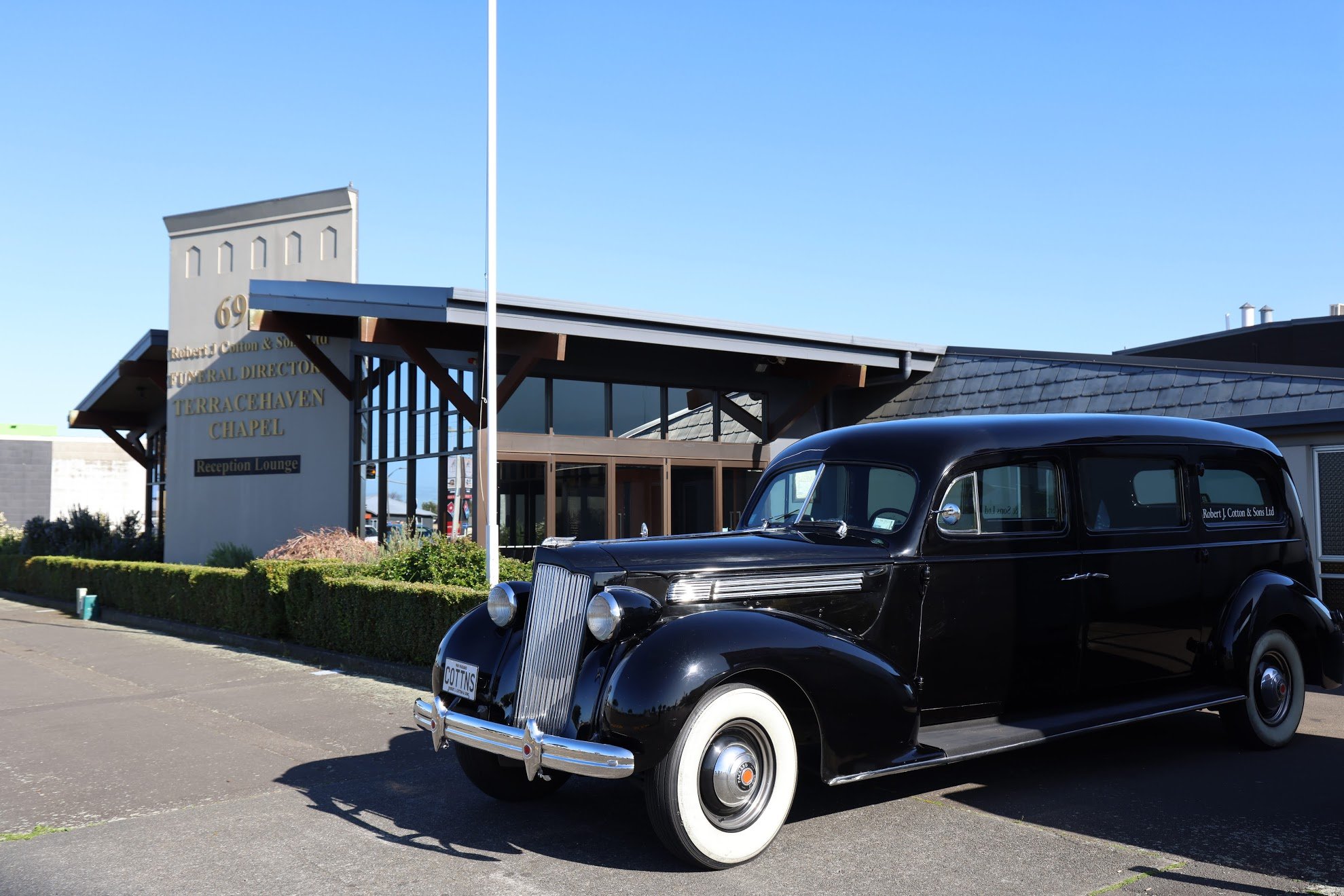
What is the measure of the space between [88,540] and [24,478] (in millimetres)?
27049

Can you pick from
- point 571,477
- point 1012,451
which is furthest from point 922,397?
point 1012,451

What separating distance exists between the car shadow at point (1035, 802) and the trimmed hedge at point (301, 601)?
3207mm

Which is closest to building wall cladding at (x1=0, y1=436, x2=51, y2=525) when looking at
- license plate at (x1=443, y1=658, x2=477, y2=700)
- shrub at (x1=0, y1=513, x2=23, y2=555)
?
shrub at (x1=0, y1=513, x2=23, y2=555)

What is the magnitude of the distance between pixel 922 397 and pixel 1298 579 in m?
9.82

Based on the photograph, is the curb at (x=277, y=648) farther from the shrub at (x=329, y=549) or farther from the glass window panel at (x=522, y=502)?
the glass window panel at (x=522, y=502)

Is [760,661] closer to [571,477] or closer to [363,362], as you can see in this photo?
[571,477]

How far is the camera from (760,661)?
472cm

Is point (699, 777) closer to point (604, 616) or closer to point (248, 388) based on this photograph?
point (604, 616)

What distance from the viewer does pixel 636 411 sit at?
54.7 ft

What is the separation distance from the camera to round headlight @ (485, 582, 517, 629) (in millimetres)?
5547

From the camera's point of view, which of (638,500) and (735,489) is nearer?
(638,500)

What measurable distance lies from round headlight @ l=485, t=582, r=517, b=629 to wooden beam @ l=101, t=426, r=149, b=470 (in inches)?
980

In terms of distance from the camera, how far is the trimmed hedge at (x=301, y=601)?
10.3 m

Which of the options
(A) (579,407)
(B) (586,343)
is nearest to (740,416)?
(A) (579,407)
